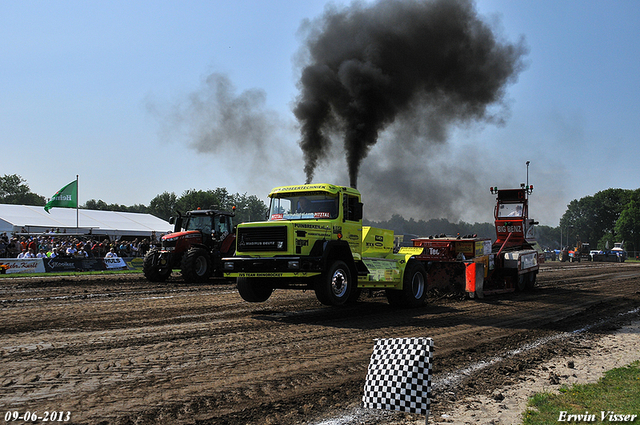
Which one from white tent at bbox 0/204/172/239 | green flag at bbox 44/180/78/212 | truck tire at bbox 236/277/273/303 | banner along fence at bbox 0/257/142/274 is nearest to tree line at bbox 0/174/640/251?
white tent at bbox 0/204/172/239

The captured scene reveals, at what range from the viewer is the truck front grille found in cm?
1047

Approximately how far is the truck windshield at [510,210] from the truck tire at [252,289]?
36.9 feet

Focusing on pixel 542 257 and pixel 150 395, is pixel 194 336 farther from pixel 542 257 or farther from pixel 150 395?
pixel 542 257

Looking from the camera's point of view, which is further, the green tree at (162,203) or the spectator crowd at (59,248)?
the green tree at (162,203)

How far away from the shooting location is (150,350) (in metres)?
7.05

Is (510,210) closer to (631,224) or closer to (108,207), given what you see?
(631,224)

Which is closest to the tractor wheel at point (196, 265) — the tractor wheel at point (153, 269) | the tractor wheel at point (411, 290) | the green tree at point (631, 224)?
the tractor wheel at point (153, 269)

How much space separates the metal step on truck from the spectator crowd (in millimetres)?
11949

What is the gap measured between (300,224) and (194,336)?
11.1 feet

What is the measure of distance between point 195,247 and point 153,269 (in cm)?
169

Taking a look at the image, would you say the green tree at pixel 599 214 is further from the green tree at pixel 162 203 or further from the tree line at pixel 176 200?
the green tree at pixel 162 203

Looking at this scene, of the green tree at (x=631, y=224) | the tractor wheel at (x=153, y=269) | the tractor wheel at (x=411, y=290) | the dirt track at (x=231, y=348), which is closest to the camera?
the dirt track at (x=231, y=348)

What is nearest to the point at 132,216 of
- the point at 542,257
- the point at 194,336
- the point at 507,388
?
the point at 542,257

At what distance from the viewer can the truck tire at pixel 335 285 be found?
10.4 meters
